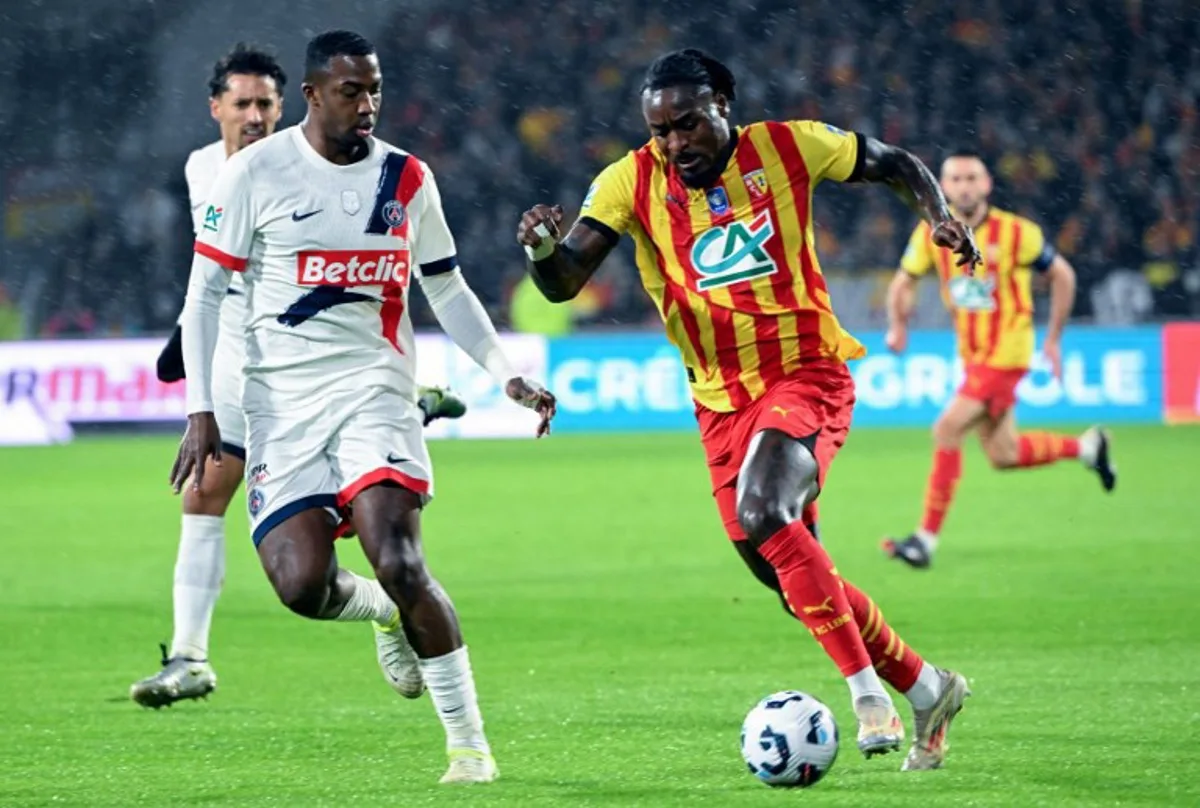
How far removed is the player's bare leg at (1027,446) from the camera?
12.0 metres

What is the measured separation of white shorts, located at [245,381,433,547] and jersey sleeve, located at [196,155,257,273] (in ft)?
1.41

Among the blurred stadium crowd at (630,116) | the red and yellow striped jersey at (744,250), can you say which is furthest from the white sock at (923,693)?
the blurred stadium crowd at (630,116)

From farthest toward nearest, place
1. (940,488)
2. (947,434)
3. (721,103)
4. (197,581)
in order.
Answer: (947,434), (940,488), (197,581), (721,103)

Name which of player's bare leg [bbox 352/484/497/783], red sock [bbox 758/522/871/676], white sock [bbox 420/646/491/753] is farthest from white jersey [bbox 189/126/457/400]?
red sock [bbox 758/522/871/676]

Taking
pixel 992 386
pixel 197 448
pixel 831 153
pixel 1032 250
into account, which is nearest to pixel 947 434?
pixel 992 386

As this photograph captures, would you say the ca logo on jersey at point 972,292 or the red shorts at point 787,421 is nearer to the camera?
the red shorts at point 787,421

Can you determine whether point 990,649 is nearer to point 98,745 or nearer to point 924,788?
point 924,788

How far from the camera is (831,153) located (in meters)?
6.05

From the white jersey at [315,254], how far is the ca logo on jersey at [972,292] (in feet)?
22.1

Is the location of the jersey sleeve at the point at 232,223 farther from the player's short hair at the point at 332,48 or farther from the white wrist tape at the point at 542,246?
the white wrist tape at the point at 542,246

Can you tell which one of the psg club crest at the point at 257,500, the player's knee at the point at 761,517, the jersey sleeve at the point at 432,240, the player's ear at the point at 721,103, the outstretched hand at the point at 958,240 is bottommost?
the psg club crest at the point at 257,500

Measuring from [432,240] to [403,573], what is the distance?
1.07 meters

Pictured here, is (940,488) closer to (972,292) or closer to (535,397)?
(972,292)

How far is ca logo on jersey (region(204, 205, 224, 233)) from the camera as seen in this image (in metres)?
5.82
